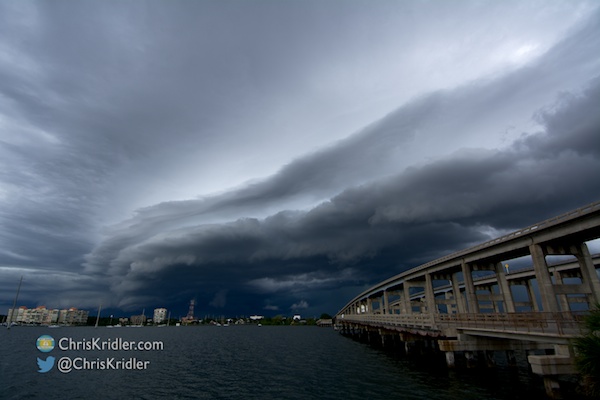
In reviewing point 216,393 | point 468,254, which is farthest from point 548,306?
point 216,393

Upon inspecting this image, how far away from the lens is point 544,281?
107 feet

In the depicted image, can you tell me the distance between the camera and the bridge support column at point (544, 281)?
31.6 meters

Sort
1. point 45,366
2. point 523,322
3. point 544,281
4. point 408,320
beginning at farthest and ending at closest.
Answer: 1. point 408,320
2. point 45,366
3. point 544,281
4. point 523,322

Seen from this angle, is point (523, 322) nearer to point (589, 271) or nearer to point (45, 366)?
point (589, 271)

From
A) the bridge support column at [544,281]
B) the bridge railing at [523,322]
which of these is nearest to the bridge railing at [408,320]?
the bridge railing at [523,322]

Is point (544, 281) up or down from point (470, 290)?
down

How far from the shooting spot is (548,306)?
31.7 meters

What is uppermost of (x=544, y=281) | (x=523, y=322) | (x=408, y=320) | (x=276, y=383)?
(x=544, y=281)

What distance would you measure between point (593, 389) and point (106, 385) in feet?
124

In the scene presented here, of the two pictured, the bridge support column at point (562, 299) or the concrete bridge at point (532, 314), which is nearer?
the concrete bridge at point (532, 314)

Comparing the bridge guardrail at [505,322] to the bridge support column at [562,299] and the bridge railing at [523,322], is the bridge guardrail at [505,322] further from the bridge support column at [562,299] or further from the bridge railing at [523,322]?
the bridge support column at [562,299]

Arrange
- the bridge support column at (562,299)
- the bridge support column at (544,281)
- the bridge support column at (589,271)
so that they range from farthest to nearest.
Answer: the bridge support column at (562,299), the bridge support column at (589,271), the bridge support column at (544,281)

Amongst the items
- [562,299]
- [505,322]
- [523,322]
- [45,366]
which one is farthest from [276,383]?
[562,299]

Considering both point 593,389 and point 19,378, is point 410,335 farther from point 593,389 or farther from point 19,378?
point 19,378
